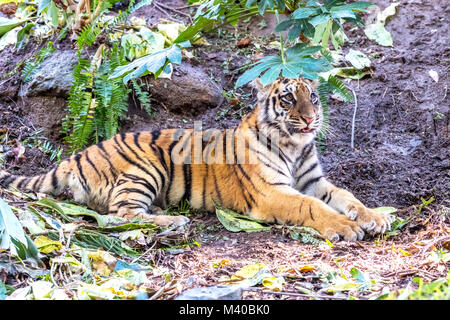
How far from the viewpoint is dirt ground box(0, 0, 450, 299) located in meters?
3.66

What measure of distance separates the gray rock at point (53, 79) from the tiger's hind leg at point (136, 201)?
1.78m

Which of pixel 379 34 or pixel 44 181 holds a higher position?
pixel 379 34

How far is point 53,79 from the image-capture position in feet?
20.7

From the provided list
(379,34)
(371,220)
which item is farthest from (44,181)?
(379,34)

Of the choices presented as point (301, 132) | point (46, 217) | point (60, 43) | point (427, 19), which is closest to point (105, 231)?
point (46, 217)

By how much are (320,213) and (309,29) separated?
1.45 meters

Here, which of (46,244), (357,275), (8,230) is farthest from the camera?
(46,244)

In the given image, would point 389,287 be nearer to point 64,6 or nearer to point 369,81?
point 369,81

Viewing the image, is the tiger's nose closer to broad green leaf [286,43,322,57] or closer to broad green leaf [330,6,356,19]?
broad green leaf [286,43,322,57]

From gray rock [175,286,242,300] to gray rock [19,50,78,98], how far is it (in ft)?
13.3

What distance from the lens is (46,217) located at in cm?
402

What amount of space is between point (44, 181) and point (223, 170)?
1657 mm

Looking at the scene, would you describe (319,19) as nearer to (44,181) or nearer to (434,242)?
(434,242)

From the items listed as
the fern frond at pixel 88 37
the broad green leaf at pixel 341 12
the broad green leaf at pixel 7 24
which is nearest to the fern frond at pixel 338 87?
the broad green leaf at pixel 341 12
